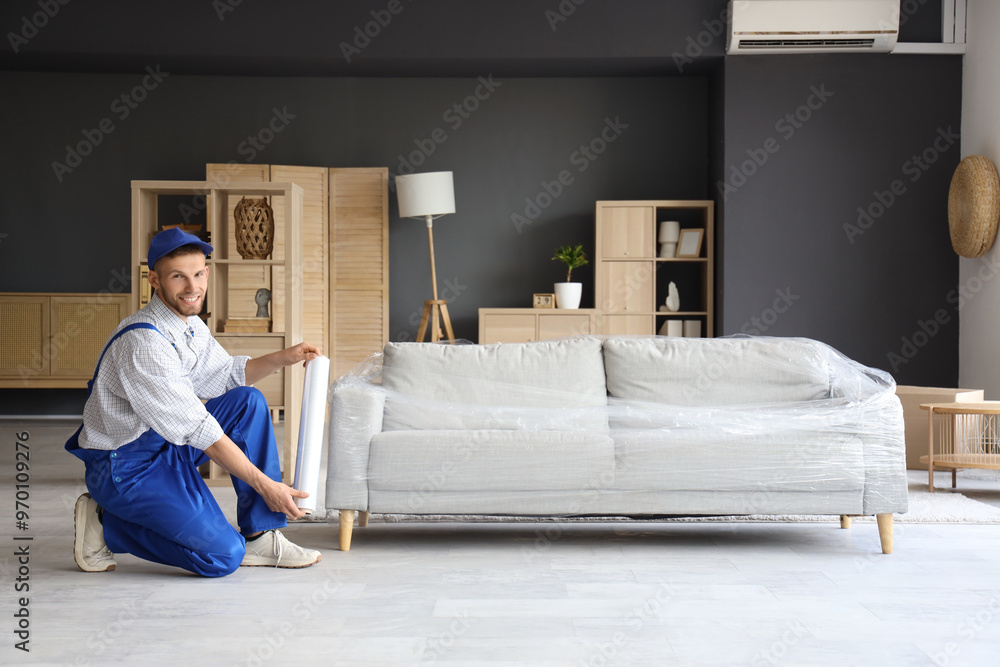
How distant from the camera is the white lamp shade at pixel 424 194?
625 centimetres

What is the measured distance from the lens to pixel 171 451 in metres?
2.51

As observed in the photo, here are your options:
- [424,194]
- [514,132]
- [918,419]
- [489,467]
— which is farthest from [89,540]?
[514,132]

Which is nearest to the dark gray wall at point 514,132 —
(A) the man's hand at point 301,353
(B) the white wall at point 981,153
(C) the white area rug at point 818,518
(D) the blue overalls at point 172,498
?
(B) the white wall at point 981,153

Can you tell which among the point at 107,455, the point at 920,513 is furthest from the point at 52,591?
the point at 920,513

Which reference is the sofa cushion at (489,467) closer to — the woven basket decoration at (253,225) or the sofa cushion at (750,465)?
the sofa cushion at (750,465)

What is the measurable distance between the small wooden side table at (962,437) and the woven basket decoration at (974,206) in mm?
1637

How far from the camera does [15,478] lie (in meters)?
4.23

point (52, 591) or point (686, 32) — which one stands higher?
point (686, 32)

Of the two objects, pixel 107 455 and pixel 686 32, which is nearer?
Answer: pixel 107 455

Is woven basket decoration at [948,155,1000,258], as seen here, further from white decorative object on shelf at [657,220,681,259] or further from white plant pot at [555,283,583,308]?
white plant pot at [555,283,583,308]

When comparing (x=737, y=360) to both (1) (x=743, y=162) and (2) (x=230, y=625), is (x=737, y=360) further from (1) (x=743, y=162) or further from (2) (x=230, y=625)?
(1) (x=743, y=162)

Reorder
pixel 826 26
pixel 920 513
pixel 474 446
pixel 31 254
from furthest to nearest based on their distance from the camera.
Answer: pixel 31 254 → pixel 826 26 → pixel 920 513 → pixel 474 446

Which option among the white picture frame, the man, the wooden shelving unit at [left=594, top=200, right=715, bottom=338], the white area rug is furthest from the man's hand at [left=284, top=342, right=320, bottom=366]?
the white picture frame

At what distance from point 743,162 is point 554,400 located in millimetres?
3628
